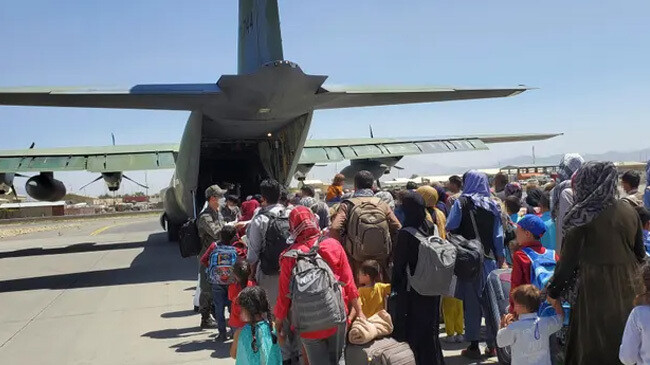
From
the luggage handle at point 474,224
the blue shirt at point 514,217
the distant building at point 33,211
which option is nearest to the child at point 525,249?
the luggage handle at point 474,224

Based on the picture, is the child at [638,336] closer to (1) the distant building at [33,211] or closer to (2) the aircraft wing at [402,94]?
(2) the aircraft wing at [402,94]

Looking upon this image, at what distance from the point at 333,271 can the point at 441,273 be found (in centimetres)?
82

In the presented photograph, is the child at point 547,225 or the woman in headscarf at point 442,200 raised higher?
the woman in headscarf at point 442,200

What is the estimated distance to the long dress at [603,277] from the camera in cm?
288

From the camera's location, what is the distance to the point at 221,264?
565 centimetres

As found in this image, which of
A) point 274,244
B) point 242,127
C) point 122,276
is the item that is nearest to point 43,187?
point 122,276

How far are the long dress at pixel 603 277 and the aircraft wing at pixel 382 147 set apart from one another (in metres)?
14.8

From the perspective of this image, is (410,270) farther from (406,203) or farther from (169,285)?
(169,285)

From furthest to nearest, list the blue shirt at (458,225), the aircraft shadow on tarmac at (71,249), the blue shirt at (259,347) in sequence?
the aircraft shadow on tarmac at (71,249) < the blue shirt at (458,225) < the blue shirt at (259,347)

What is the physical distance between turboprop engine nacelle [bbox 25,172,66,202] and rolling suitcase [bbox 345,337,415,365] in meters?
16.7

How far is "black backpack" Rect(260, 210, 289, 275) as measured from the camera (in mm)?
4719

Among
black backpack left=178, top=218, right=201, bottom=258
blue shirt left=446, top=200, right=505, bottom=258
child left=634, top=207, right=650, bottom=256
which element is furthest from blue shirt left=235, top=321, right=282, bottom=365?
child left=634, top=207, right=650, bottom=256

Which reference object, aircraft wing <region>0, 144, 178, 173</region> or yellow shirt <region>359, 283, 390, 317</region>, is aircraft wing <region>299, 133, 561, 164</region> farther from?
yellow shirt <region>359, 283, 390, 317</region>

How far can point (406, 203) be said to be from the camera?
13.7 feet
